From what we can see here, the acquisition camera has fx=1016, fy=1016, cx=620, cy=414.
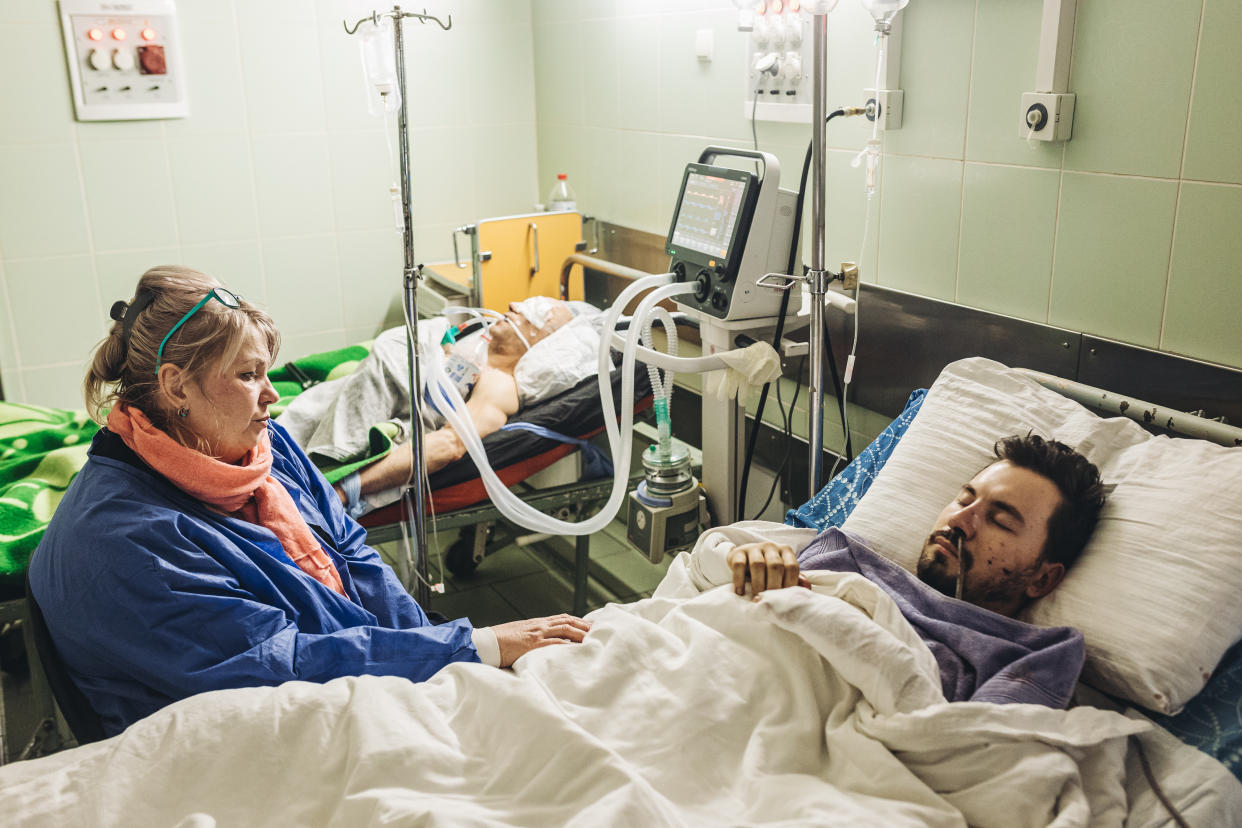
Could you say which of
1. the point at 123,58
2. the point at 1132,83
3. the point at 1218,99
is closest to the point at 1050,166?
the point at 1132,83

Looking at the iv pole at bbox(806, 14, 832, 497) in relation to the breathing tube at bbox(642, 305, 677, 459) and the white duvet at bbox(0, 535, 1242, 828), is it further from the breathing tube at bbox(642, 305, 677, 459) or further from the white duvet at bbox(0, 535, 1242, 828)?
the white duvet at bbox(0, 535, 1242, 828)

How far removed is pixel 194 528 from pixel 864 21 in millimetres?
1763

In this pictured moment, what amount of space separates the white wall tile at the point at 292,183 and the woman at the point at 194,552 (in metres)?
1.98

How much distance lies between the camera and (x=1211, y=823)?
1157 millimetres

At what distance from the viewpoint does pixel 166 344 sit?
1515 mm

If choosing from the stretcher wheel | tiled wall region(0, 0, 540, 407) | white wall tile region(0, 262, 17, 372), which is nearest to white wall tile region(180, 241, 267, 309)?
tiled wall region(0, 0, 540, 407)

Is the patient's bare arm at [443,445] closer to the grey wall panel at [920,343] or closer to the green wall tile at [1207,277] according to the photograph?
the grey wall panel at [920,343]

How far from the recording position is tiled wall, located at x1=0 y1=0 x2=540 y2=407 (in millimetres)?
3131

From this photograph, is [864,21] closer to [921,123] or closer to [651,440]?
[921,123]

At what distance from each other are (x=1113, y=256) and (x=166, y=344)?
5.23 feet

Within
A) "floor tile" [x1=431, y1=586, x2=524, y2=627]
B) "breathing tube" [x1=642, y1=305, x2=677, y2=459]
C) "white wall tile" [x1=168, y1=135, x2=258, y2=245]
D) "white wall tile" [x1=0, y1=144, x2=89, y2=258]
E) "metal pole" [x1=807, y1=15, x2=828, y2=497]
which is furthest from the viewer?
"white wall tile" [x1=168, y1=135, x2=258, y2=245]

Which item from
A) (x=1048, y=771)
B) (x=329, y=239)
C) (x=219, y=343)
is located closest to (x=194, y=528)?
(x=219, y=343)

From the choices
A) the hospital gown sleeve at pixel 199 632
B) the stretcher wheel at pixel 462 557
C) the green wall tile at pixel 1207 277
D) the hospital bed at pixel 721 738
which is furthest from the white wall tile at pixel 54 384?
the green wall tile at pixel 1207 277

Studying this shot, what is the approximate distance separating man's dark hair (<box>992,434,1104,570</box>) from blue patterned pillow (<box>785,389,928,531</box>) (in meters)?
0.36
